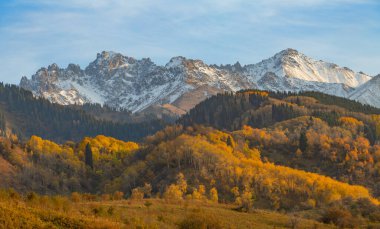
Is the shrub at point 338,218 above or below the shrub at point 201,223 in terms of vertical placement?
below

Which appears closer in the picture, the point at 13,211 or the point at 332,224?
the point at 13,211

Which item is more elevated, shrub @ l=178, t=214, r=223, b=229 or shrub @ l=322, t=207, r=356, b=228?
shrub @ l=178, t=214, r=223, b=229

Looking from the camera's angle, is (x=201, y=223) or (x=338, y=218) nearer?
(x=201, y=223)

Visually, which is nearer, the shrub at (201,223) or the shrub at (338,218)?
the shrub at (201,223)

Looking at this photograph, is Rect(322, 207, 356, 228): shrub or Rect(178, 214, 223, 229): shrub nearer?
Rect(178, 214, 223, 229): shrub

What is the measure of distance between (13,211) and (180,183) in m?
134

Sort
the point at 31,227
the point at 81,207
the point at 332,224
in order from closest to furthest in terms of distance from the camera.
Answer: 1. the point at 31,227
2. the point at 81,207
3. the point at 332,224

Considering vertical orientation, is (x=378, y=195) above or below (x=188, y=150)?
below

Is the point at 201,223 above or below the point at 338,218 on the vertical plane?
above

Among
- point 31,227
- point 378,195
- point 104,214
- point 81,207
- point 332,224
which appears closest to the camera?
point 31,227

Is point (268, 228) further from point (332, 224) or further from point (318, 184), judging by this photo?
point (318, 184)

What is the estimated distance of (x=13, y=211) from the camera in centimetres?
3238

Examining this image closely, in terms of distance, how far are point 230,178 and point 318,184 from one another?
28617 mm

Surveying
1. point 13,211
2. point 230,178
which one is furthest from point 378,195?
point 13,211
